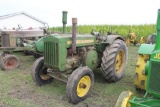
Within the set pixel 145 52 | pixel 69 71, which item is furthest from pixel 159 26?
pixel 69 71

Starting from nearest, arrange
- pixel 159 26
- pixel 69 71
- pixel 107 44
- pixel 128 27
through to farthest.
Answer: pixel 159 26, pixel 69 71, pixel 107 44, pixel 128 27

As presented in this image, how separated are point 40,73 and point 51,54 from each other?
78 centimetres

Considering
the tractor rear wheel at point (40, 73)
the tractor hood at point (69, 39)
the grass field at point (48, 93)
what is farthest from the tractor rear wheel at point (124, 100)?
the tractor rear wheel at point (40, 73)

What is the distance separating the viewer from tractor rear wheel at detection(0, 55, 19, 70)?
670cm

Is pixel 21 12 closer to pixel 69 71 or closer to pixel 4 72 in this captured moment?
pixel 4 72

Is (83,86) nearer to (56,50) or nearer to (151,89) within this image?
(56,50)

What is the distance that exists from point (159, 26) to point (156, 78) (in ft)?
2.76

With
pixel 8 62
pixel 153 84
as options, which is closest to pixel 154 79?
pixel 153 84

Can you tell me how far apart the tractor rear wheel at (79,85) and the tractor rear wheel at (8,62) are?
3501mm

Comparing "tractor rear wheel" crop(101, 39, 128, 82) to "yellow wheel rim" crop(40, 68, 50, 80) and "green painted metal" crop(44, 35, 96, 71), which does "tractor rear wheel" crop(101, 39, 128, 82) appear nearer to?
"green painted metal" crop(44, 35, 96, 71)

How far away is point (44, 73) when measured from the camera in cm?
501

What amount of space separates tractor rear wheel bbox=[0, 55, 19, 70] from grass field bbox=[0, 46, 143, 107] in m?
0.73

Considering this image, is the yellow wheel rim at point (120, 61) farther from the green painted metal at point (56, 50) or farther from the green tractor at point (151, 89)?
the green tractor at point (151, 89)

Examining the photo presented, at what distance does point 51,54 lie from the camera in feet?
14.5
